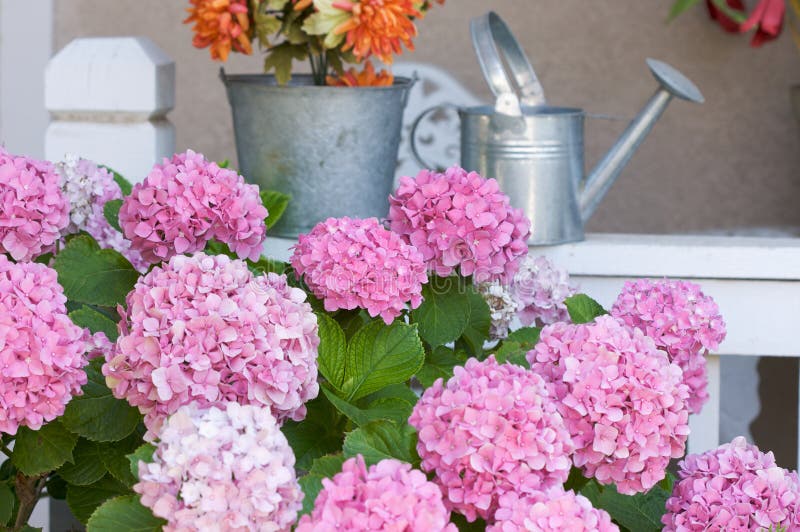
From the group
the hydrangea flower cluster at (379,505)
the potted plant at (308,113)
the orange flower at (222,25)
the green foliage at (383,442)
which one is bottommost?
the green foliage at (383,442)

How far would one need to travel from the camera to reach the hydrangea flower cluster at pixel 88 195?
1.04 m

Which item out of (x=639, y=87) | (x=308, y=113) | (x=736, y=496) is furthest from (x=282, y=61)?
(x=639, y=87)

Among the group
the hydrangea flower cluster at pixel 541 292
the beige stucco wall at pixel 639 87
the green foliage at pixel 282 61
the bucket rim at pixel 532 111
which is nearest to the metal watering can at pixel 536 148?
the bucket rim at pixel 532 111

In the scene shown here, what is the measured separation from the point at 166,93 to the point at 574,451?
0.94 metres

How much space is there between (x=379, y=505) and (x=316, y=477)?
0.14 m

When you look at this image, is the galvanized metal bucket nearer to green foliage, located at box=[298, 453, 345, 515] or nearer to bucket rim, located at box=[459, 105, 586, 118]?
bucket rim, located at box=[459, 105, 586, 118]

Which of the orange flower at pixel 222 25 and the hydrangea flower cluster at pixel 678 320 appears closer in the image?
the hydrangea flower cluster at pixel 678 320

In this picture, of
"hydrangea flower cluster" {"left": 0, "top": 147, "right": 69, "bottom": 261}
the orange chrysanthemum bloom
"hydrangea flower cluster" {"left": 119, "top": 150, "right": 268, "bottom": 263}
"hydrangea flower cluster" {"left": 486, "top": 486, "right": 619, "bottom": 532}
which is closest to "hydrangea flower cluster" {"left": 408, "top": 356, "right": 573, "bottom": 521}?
"hydrangea flower cluster" {"left": 486, "top": 486, "right": 619, "bottom": 532}

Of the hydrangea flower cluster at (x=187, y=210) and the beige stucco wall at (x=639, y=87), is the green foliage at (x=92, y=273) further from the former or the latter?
the beige stucco wall at (x=639, y=87)

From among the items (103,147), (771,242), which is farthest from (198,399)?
(771,242)

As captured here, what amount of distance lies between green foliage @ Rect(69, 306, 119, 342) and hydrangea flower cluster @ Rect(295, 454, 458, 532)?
0.41 meters

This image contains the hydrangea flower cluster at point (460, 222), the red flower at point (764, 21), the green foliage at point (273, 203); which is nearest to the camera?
the hydrangea flower cluster at point (460, 222)

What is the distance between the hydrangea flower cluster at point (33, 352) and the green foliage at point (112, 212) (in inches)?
10.2

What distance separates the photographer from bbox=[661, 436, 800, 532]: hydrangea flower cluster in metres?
0.75
